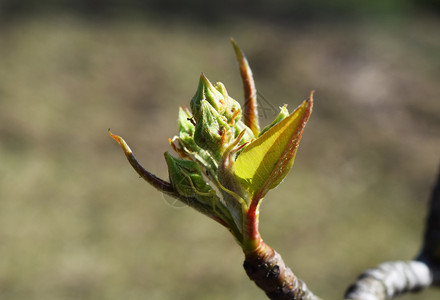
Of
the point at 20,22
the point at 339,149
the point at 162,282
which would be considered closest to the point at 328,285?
the point at 162,282

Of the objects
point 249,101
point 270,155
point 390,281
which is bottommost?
point 390,281

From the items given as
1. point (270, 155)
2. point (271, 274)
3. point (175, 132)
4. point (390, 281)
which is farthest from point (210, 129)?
point (175, 132)

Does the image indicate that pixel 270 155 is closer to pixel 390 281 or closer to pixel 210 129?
pixel 210 129

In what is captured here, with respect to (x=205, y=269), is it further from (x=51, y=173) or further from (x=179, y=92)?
(x=179, y=92)

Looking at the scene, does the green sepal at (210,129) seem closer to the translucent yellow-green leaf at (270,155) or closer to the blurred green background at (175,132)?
the translucent yellow-green leaf at (270,155)

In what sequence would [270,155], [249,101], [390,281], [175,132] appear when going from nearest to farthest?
[270,155], [249,101], [390,281], [175,132]

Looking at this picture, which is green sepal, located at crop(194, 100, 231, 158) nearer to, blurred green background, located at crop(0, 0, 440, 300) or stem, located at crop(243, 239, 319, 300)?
stem, located at crop(243, 239, 319, 300)
